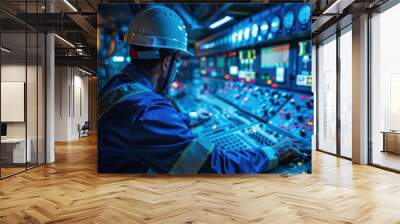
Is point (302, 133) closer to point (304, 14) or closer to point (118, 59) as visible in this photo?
point (304, 14)

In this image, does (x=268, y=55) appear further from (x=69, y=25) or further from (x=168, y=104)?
(x=69, y=25)

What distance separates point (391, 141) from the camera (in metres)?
7.23

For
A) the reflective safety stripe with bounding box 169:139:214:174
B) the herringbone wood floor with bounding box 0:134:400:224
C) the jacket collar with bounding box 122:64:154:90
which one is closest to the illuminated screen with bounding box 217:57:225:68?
the jacket collar with bounding box 122:64:154:90

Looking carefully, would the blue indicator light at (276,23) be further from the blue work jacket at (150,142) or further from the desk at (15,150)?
the desk at (15,150)

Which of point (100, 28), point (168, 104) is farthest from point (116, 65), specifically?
point (168, 104)

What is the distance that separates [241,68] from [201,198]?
263 cm

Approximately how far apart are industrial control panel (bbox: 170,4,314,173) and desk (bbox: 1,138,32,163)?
3.19m

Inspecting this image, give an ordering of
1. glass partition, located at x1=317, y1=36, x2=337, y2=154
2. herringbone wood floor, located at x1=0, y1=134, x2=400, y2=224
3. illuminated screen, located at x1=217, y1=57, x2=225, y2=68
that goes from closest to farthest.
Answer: herringbone wood floor, located at x1=0, y1=134, x2=400, y2=224, illuminated screen, located at x1=217, y1=57, x2=225, y2=68, glass partition, located at x1=317, y1=36, x2=337, y2=154

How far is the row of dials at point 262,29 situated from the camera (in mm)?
6398

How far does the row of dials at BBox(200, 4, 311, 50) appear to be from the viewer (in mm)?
6398

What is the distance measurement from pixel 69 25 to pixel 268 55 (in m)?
4.78

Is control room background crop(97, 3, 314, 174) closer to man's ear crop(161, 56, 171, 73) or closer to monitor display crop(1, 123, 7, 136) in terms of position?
man's ear crop(161, 56, 171, 73)

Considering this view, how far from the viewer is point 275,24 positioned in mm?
6406

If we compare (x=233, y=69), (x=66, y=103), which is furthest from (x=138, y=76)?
(x=66, y=103)
